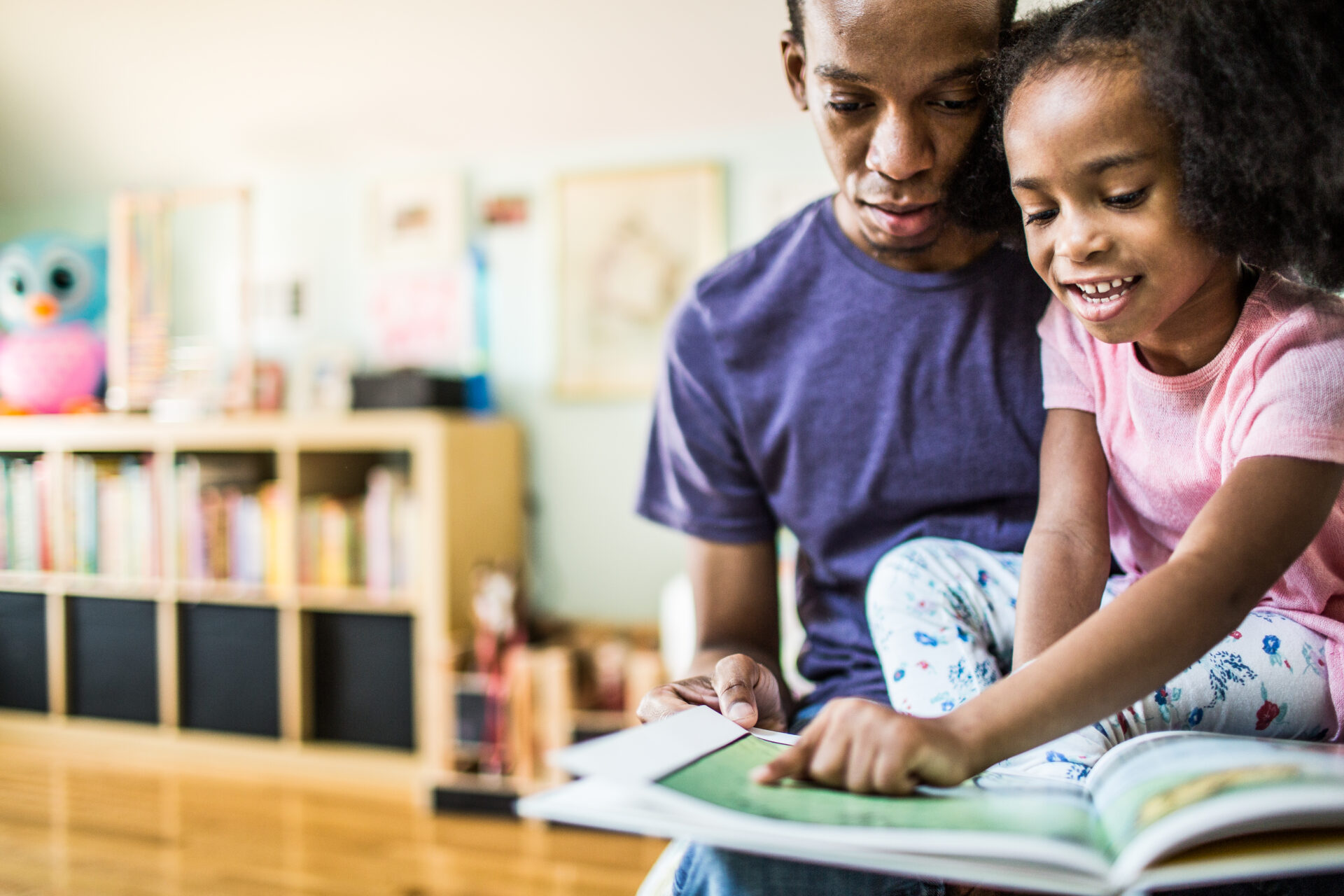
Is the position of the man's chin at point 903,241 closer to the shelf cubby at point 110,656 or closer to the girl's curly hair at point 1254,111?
the girl's curly hair at point 1254,111

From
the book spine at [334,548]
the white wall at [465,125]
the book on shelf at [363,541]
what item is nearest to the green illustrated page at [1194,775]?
the white wall at [465,125]

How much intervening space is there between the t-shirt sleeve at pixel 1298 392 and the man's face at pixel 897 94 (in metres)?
0.25

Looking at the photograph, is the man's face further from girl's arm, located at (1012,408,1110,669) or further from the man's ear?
girl's arm, located at (1012,408,1110,669)

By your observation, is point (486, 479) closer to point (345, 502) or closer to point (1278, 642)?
point (345, 502)

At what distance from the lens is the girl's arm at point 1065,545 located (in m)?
0.65

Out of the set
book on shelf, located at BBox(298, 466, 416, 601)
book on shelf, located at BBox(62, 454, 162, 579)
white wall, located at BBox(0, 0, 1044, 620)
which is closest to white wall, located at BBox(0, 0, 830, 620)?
white wall, located at BBox(0, 0, 1044, 620)

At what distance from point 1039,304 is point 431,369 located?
2126 millimetres

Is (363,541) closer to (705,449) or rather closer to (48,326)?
(48,326)

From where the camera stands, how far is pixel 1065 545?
2.16ft

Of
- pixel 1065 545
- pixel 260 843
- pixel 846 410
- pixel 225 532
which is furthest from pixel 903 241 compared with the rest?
pixel 225 532

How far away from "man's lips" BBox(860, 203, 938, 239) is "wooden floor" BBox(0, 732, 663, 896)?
1.61 metres

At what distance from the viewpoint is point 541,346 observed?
2.76m

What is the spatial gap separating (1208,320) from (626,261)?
214cm

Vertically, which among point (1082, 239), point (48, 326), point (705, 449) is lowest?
point (705, 449)
